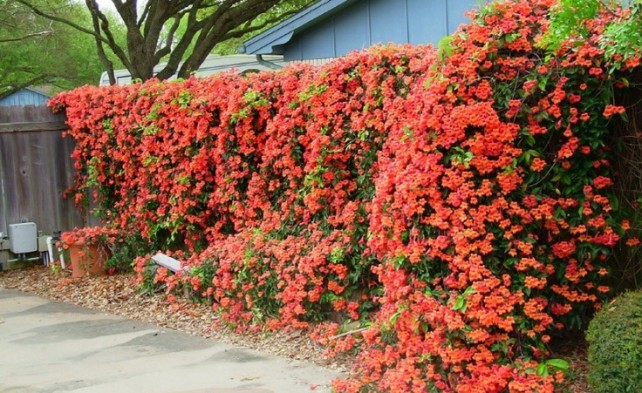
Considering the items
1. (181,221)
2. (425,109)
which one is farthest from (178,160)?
(425,109)

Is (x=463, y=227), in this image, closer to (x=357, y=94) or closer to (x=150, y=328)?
(x=357, y=94)

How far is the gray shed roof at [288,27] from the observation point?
11.0 metres

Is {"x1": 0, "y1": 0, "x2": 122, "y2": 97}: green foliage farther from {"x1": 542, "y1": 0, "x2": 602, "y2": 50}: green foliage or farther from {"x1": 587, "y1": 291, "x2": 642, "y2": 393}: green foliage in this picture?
{"x1": 587, "y1": 291, "x2": 642, "y2": 393}: green foliage

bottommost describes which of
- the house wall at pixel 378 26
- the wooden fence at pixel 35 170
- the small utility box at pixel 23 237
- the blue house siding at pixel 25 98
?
the small utility box at pixel 23 237

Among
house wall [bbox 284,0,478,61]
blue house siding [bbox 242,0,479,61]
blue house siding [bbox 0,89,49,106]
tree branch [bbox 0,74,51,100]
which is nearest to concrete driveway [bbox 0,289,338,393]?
house wall [bbox 284,0,478,61]

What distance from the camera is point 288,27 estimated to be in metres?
11.6

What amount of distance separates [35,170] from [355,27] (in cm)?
501

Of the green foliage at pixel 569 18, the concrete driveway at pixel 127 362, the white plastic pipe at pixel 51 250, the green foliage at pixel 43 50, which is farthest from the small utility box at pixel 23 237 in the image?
the green foliage at pixel 43 50

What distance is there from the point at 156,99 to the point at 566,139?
18.6 feet

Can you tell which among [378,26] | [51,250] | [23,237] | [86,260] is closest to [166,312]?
[86,260]

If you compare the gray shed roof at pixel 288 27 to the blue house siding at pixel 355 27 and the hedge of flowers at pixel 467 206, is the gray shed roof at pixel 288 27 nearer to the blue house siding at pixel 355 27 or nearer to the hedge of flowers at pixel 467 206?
the blue house siding at pixel 355 27

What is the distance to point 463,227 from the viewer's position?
5000 millimetres

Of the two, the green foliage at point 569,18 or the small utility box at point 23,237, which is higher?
the green foliage at point 569,18

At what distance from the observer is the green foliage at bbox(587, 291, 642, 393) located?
4.11 metres
